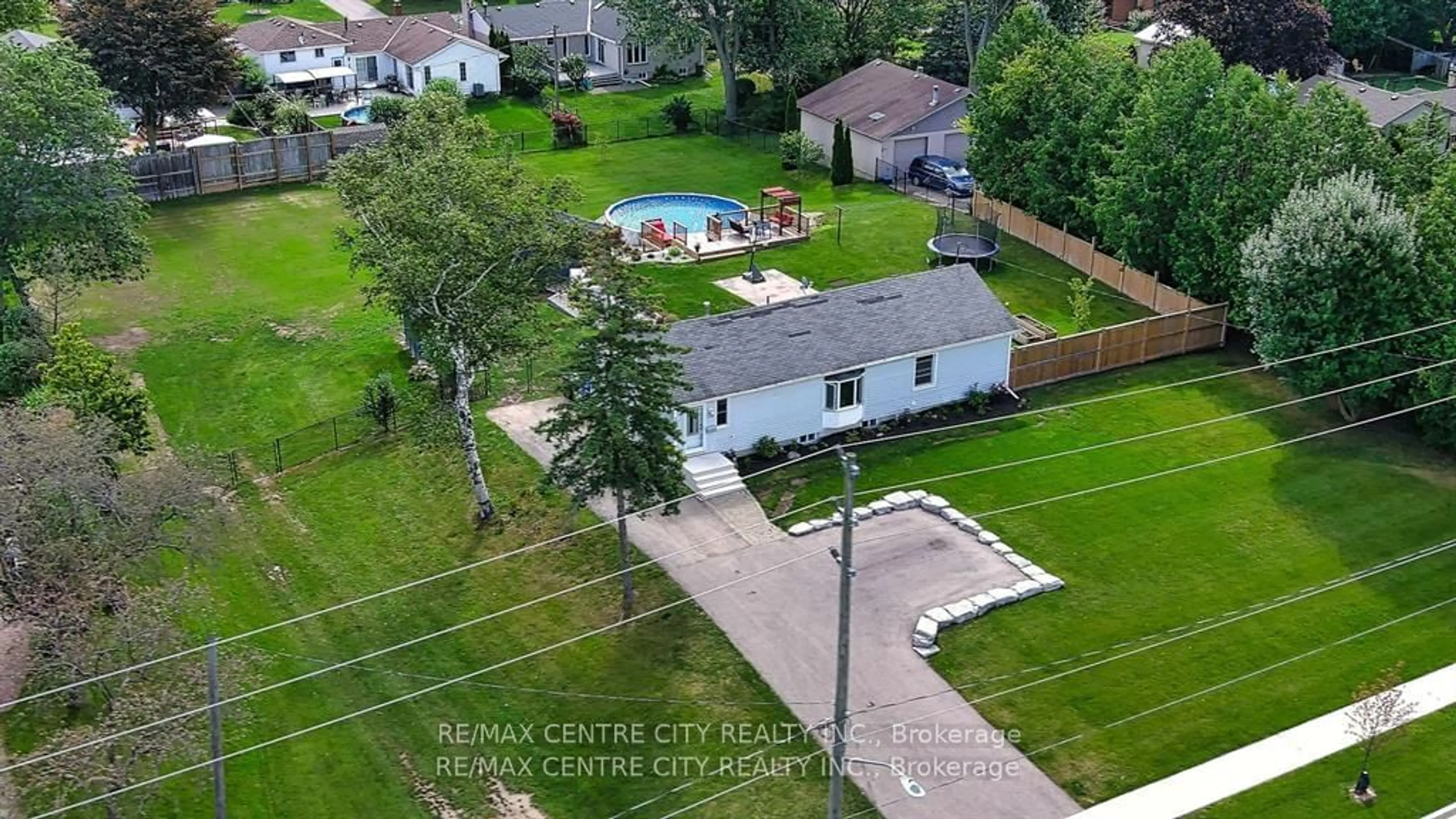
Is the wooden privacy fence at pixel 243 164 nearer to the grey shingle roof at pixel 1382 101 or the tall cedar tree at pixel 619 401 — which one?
the tall cedar tree at pixel 619 401

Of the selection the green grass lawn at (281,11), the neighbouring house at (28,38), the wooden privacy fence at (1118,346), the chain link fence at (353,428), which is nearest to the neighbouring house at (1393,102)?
the wooden privacy fence at (1118,346)

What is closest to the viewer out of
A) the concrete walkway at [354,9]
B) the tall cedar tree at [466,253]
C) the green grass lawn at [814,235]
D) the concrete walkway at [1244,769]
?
the concrete walkway at [1244,769]

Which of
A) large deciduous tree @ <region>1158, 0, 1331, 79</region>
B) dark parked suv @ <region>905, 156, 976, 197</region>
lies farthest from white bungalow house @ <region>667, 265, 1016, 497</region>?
large deciduous tree @ <region>1158, 0, 1331, 79</region>

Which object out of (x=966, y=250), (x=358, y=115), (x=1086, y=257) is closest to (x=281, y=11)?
(x=358, y=115)

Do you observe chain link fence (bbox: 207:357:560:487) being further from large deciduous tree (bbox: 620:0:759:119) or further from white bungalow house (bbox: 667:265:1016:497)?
large deciduous tree (bbox: 620:0:759:119)

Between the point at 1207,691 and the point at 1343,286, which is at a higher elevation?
the point at 1343,286

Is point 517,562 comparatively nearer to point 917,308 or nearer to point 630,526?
point 630,526

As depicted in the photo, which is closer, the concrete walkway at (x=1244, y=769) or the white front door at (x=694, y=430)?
the concrete walkway at (x=1244, y=769)

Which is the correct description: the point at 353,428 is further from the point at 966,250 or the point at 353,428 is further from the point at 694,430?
the point at 966,250
